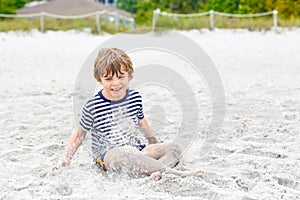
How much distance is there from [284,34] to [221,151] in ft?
33.0

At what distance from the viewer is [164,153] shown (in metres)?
2.38

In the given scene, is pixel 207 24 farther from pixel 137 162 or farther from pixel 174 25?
pixel 137 162

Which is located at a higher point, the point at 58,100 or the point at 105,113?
the point at 105,113

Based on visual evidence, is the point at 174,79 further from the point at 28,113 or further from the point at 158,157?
the point at 158,157

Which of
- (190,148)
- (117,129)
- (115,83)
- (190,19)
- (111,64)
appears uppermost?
(190,19)

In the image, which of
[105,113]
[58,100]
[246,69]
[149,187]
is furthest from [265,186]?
[246,69]

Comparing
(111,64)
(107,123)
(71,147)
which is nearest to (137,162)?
(107,123)

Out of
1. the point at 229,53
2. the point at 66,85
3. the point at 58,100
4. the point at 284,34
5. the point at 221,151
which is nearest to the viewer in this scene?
the point at 221,151

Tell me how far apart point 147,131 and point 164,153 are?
26 centimetres

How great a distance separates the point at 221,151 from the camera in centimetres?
280

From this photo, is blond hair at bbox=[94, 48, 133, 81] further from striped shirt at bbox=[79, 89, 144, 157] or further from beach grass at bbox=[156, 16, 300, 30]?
beach grass at bbox=[156, 16, 300, 30]

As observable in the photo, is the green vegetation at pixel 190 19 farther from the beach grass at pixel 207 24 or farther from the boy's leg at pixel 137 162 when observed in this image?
the boy's leg at pixel 137 162

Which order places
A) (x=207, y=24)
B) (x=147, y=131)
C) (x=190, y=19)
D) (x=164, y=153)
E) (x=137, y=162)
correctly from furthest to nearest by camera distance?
1. (x=190, y=19)
2. (x=207, y=24)
3. (x=147, y=131)
4. (x=164, y=153)
5. (x=137, y=162)

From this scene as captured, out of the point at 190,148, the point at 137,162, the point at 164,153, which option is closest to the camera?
the point at 137,162
